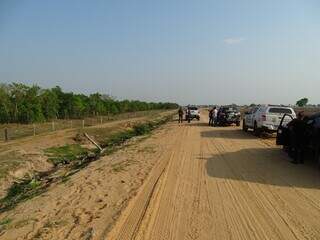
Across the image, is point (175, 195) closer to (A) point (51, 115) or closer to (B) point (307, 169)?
(B) point (307, 169)

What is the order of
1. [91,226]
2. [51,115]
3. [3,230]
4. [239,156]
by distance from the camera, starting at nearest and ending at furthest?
[91,226] → [3,230] → [239,156] → [51,115]

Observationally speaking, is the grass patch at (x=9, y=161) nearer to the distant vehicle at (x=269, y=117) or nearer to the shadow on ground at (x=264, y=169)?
the shadow on ground at (x=264, y=169)

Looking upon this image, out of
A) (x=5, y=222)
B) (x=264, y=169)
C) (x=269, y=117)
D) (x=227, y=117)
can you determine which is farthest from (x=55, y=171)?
(x=227, y=117)

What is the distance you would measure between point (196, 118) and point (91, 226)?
132 ft

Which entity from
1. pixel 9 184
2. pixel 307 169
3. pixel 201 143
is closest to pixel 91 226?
pixel 307 169

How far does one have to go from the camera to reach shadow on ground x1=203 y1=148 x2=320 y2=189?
11.4m

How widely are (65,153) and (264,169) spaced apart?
49.6ft

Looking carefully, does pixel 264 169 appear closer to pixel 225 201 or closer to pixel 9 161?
pixel 225 201

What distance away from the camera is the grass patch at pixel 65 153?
22.9 metres

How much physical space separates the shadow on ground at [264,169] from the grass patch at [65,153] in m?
10.1

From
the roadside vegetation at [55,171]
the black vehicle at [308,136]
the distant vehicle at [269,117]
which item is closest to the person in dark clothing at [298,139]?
the black vehicle at [308,136]

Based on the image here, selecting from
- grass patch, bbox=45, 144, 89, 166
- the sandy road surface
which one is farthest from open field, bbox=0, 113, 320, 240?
grass patch, bbox=45, 144, 89, 166

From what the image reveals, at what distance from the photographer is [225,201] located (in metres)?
9.13

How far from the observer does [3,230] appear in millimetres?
8250
